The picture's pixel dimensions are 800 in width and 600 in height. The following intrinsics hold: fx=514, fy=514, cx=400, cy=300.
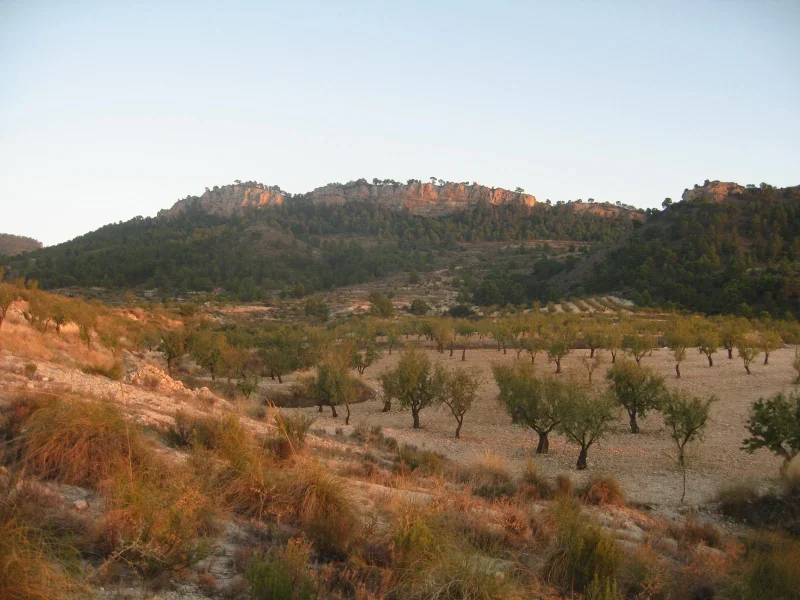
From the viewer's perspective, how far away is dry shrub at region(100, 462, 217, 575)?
4473mm

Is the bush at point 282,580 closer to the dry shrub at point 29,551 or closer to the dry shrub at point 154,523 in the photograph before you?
the dry shrub at point 154,523

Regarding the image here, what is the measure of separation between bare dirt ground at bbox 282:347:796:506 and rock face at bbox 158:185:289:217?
143 meters

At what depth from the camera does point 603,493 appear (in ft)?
40.1

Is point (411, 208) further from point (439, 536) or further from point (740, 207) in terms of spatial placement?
point (439, 536)

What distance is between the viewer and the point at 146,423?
8914mm

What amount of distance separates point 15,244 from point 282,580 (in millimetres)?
168699

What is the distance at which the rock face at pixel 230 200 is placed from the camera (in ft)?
540

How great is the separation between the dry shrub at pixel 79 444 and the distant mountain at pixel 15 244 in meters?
144

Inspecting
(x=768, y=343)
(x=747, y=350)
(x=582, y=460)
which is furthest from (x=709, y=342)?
(x=582, y=460)

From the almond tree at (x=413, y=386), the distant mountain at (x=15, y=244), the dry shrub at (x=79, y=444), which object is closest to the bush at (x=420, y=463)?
the dry shrub at (x=79, y=444)

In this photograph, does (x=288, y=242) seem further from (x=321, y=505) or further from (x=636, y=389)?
(x=321, y=505)

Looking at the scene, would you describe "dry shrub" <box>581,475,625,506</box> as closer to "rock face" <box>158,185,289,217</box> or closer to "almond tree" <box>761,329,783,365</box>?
"almond tree" <box>761,329,783,365</box>

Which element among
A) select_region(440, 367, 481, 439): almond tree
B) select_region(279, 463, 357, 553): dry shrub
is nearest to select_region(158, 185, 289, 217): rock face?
select_region(440, 367, 481, 439): almond tree

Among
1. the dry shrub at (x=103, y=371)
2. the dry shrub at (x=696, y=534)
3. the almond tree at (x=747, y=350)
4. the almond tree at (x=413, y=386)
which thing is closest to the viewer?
the dry shrub at (x=696, y=534)
